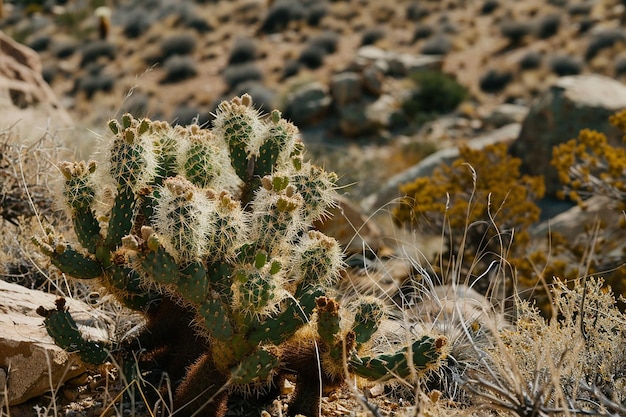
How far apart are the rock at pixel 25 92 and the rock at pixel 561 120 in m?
6.12

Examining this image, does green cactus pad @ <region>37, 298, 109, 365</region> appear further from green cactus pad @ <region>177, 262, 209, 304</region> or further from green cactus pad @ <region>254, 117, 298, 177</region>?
green cactus pad @ <region>254, 117, 298, 177</region>

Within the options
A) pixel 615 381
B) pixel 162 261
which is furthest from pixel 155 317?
pixel 615 381

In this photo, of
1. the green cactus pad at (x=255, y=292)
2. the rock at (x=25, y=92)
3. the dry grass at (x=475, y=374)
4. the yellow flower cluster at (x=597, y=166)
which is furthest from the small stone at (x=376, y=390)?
the rock at (x=25, y=92)

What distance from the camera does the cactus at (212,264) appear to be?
322 cm

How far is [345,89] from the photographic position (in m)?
20.0

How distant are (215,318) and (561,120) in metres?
8.32

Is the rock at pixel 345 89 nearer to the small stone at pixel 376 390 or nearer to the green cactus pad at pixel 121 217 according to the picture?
the small stone at pixel 376 390

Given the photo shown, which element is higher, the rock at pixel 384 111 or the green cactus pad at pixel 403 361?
the green cactus pad at pixel 403 361

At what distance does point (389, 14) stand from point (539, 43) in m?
6.44

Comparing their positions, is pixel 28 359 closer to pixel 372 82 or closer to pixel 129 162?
pixel 129 162

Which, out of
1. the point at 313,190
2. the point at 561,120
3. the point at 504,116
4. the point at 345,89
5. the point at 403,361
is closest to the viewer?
the point at 403,361

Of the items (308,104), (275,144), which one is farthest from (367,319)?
(308,104)

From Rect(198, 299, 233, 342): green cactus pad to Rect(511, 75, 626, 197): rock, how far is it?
7860mm

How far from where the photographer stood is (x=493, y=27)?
27578 millimetres
